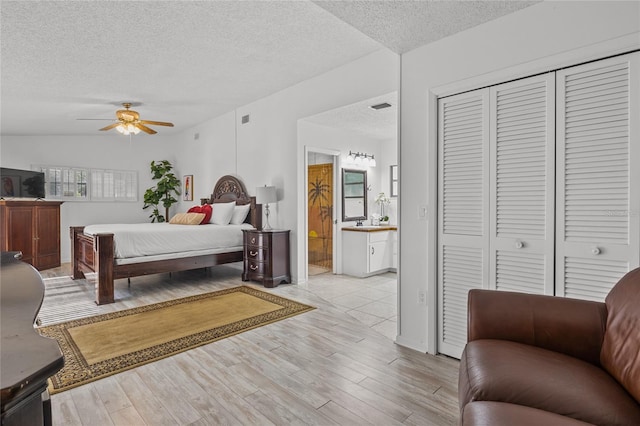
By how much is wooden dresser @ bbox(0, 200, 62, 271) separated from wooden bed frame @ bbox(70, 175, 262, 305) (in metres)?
1.39

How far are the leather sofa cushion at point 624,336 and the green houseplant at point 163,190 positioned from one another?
7.64 metres

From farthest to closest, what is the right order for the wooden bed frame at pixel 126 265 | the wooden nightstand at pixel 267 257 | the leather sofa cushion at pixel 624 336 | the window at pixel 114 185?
the window at pixel 114 185 → the wooden nightstand at pixel 267 257 → the wooden bed frame at pixel 126 265 → the leather sofa cushion at pixel 624 336

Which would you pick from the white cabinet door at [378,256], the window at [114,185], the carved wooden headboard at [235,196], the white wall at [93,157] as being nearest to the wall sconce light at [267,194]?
the carved wooden headboard at [235,196]

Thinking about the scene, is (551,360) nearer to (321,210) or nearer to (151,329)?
(151,329)

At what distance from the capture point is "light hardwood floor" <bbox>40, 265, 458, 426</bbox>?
6.12ft

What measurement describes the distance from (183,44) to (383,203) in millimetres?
4310

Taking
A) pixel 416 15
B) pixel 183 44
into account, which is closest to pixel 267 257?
pixel 183 44

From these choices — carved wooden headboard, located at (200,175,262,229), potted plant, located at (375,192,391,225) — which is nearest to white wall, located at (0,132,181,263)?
carved wooden headboard, located at (200,175,262,229)

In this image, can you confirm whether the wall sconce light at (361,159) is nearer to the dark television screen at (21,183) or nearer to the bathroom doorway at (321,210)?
the bathroom doorway at (321,210)

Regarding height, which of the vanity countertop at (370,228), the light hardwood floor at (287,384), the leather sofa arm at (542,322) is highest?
the vanity countertop at (370,228)

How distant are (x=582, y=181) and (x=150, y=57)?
3914 mm

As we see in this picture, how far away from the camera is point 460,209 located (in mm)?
2586

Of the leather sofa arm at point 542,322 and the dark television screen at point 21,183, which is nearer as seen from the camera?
the leather sofa arm at point 542,322

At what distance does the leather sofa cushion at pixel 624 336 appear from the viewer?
4.24 ft
